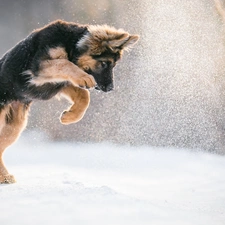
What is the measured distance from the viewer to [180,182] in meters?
5.82

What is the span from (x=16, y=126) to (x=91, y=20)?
15.9ft

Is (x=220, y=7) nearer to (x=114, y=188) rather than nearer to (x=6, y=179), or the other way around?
(x=114, y=188)

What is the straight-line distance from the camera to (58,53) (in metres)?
4.56

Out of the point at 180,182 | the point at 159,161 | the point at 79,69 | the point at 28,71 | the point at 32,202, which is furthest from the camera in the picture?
the point at 159,161

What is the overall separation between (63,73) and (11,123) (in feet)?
3.71

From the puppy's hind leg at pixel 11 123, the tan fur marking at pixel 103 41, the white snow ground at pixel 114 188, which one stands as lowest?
the white snow ground at pixel 114 188

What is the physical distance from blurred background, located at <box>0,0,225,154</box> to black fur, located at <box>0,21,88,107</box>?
14.4 ft

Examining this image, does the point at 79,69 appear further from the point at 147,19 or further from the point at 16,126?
the point at 147,19

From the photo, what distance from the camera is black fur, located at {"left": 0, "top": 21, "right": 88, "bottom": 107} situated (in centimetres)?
461

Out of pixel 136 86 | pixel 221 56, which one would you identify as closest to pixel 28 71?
pixel 136 86

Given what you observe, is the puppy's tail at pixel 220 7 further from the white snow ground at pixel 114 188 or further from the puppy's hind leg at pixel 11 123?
the puppy's hind leg at pixel 11 123

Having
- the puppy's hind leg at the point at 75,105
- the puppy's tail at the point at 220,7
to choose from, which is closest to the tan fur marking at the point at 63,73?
the puppy's hind leg at the point at 75,105

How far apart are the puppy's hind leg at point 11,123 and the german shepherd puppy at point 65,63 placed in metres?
0.20

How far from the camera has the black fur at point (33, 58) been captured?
181 inches
